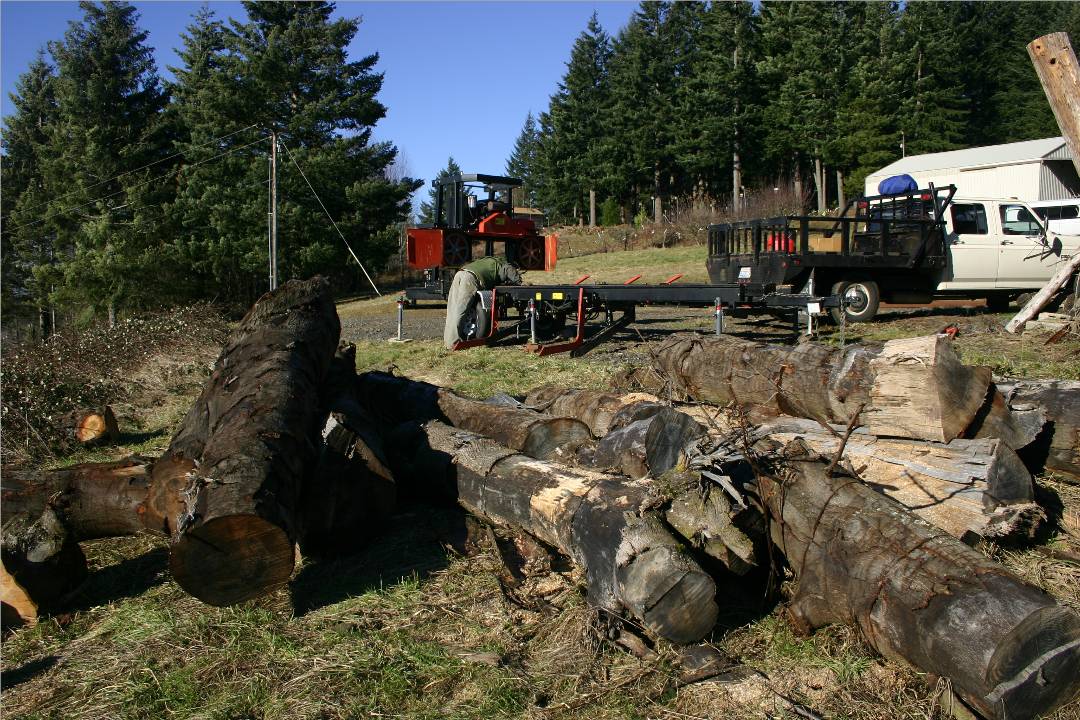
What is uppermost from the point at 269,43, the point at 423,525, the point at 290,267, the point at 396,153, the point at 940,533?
the point at 269,43

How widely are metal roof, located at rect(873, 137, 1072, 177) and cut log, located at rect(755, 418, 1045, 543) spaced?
32479 millimetres

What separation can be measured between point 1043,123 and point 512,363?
44.7m

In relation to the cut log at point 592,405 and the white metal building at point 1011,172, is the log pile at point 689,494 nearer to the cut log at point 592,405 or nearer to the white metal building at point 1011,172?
the cut log at point 592,405

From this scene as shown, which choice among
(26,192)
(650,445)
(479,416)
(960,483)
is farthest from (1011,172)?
(26,192)

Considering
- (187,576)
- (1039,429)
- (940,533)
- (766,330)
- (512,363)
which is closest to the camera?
(940,533)

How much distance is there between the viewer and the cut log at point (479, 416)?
517 cm

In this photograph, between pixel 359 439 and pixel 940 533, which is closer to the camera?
pixel 940 533

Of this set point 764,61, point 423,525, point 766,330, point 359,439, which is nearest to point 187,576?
point 359,439

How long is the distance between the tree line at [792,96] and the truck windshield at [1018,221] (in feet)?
90.3

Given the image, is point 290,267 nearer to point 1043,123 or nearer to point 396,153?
point 396,153

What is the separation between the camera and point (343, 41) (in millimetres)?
33250

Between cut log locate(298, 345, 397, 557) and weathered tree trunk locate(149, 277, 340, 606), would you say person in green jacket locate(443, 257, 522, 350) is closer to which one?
weathered tree trunk locate(149, 277, 340, 606)

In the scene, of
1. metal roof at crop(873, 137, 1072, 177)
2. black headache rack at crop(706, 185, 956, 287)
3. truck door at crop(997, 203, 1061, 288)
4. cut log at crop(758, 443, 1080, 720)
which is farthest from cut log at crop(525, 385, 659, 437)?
metal roof at crop(873, 137, 1072, 177)

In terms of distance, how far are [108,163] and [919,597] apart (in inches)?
1461
